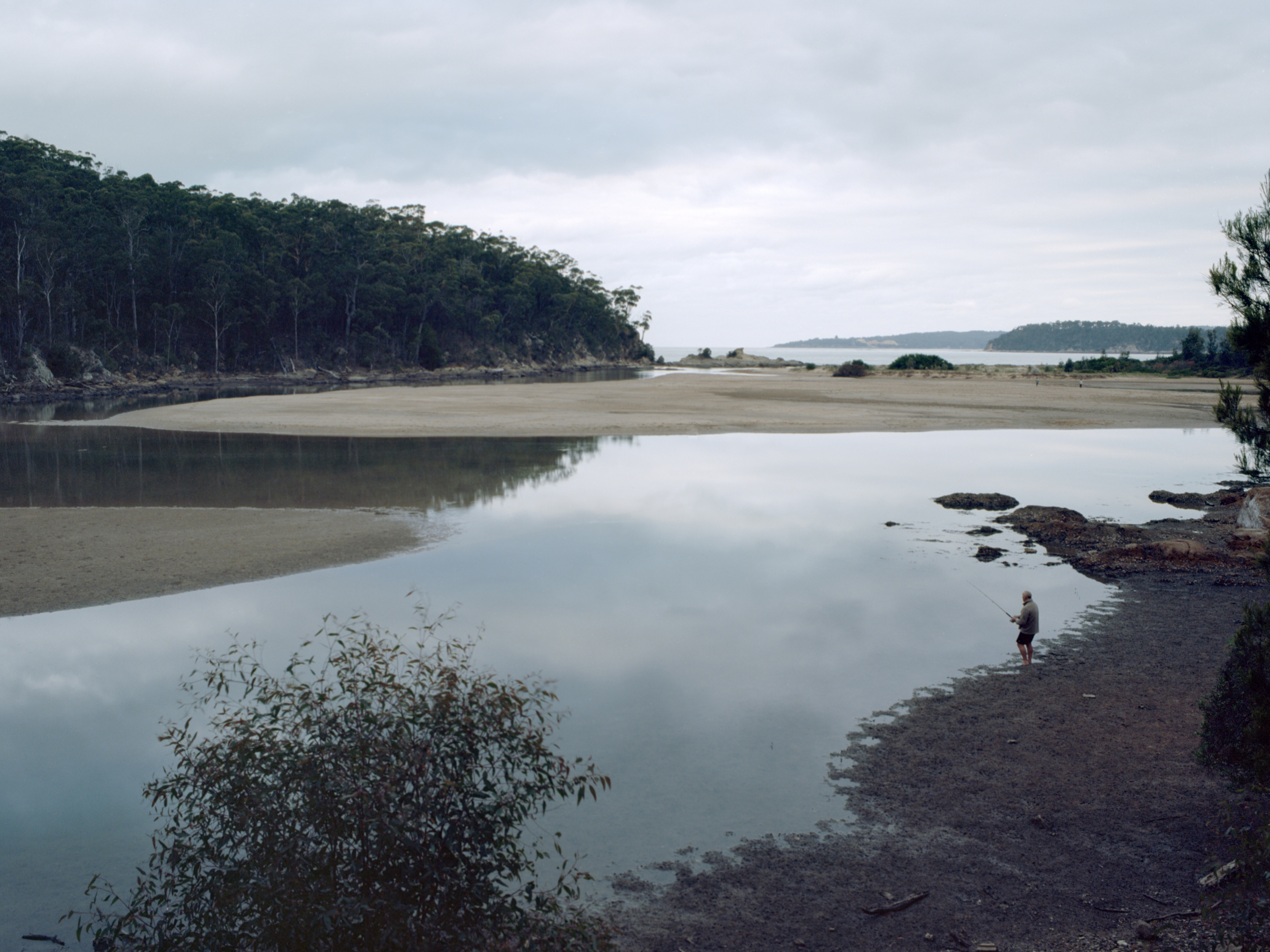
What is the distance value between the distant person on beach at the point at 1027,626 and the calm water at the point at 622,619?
51 centimetres

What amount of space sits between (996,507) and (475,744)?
2074 cm

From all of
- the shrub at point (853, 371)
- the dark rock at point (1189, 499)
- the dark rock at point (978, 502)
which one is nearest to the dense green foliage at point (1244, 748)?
the dark rock at point (978, 502)

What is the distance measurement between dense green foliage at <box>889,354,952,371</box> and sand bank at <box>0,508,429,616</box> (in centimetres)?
9267

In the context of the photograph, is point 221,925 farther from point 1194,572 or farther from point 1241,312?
point 1194,572

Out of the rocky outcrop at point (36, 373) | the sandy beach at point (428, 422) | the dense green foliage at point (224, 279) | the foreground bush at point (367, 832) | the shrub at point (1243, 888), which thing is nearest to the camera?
the foreground bush at point (367, 832)

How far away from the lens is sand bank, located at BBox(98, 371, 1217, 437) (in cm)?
4159

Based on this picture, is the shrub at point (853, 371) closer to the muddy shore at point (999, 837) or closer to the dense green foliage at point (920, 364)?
the dense green foliage at point (920, 364)

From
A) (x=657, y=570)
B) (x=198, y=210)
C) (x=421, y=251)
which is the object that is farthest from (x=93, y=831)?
(x=421, y=251)

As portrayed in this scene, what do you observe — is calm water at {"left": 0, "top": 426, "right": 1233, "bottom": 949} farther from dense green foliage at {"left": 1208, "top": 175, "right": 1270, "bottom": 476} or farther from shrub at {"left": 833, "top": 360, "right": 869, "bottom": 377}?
shrub at {"left": 833, "top": 360, "right": 869, "bottom": 377}

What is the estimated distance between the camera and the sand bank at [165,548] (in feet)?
48.2

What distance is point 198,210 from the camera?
88.3m

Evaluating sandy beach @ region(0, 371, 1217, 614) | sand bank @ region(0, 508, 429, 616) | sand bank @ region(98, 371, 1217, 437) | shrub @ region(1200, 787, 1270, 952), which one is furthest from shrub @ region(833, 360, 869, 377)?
shrub @ region(1200, 787, 1270, 952)

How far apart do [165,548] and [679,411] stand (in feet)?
117

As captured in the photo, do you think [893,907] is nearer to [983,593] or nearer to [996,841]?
[996,841]
